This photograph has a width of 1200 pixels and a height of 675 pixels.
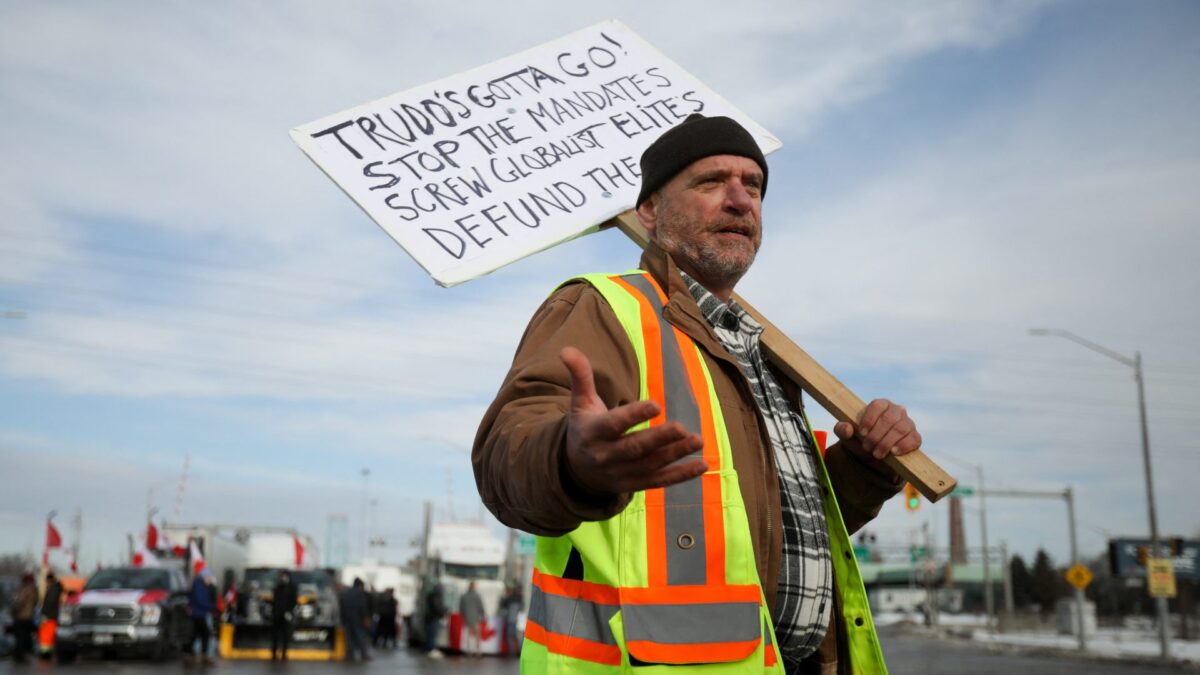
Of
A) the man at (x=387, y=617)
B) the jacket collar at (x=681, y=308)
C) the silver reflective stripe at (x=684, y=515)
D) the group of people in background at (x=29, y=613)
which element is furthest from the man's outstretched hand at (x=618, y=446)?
the man at (x=387, y=617)

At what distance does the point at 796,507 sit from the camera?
8.35 feet

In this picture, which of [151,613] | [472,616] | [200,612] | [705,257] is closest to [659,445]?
[705,257]

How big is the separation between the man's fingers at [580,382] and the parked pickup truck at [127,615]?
71.0ft

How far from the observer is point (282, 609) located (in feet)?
69.8

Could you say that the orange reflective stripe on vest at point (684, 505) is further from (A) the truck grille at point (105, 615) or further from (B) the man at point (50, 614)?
(A) the truck grille at point (105, 615)

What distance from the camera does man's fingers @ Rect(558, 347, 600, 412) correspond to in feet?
5.52

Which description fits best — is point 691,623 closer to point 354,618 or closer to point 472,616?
point 354,618

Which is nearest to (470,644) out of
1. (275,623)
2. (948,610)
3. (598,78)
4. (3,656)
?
(275,623)

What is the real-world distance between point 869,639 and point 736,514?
2.35ft

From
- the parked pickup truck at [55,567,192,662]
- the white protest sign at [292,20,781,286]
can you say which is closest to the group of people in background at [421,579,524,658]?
the parked pickup truck at [55,567,192,662]

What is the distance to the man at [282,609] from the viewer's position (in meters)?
21.2

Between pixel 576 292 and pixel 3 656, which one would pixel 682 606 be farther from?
pixel 3 656

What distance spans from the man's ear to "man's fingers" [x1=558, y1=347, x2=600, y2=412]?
1.31 meters

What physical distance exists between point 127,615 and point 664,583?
863 inches
